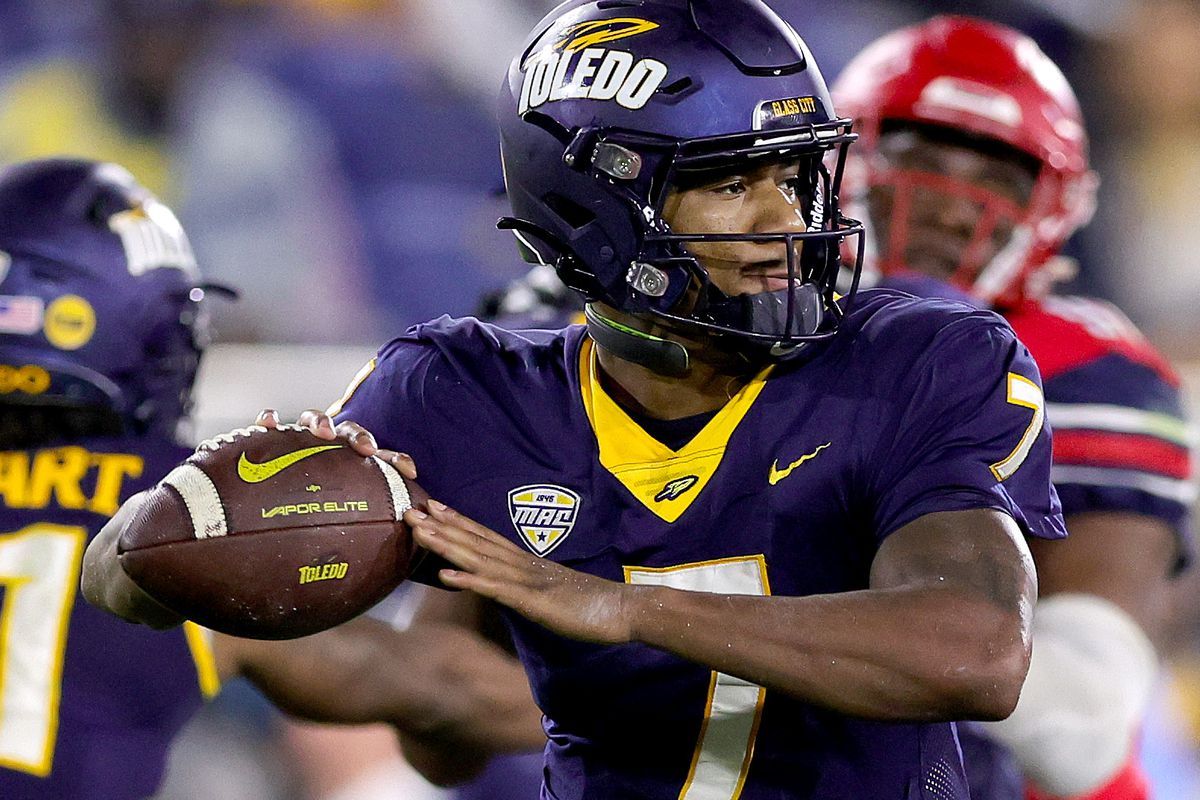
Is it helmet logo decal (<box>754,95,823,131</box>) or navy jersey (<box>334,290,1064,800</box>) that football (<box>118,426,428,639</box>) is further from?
helmet logo decal (<box>754,95,823,131</box>)

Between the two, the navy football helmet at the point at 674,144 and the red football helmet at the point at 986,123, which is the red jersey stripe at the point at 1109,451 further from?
the navy football helmet at the point at 674,144

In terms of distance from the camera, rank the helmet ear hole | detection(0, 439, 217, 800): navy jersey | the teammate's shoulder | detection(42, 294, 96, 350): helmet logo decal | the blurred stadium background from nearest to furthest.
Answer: the helmet ear hole → detection(0, 439, 217, 800): navy jersey → the teammate's shoulder → detection(42, 294, 96, 350): helmet logo decal → the blurred stadium background

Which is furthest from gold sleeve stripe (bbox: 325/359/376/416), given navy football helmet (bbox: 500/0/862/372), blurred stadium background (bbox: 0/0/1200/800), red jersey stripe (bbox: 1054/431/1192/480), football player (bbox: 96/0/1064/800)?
blurred stadium background (bbox: 0/0/1200/800)

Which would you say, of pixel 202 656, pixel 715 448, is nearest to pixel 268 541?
pixel 715 448

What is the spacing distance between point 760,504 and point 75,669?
117 centimetres

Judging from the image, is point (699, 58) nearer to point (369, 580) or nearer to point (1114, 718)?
point (369, 580)

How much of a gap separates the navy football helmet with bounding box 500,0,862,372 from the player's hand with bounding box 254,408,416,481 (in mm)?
303

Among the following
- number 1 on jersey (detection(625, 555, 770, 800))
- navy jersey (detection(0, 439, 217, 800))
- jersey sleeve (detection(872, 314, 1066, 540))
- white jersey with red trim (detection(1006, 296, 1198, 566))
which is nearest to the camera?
jersey sleeve (detection(872, 314, 1066, 540))

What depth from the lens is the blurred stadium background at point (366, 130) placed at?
561 cm

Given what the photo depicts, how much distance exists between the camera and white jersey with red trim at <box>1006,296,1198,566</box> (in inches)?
105

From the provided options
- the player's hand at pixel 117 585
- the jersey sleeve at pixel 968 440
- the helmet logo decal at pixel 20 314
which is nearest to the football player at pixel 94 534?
the helmet logo decal at pixel 20 314

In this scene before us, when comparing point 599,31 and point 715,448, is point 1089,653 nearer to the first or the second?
point 715,448

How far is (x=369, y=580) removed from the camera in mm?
1814

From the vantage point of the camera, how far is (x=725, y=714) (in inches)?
73.1
